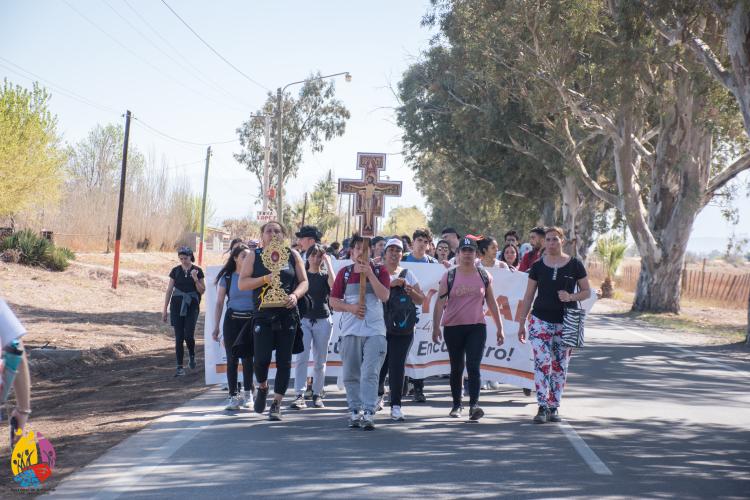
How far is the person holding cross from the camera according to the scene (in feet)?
30.4

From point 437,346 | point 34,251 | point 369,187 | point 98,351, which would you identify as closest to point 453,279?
point 369,187

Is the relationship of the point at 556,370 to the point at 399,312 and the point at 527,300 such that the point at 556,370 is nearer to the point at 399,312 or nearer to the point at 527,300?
the point at 527,300

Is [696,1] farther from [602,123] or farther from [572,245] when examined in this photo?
[572,245]

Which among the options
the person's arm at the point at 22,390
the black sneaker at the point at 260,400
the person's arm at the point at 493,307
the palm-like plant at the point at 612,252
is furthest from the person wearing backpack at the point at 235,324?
the palm-like plant at the point at 612,252

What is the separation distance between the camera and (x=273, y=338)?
380 inches

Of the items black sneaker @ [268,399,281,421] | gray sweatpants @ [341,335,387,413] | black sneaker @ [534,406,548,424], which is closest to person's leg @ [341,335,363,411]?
gray sweatpants @ [341,335,387,413]

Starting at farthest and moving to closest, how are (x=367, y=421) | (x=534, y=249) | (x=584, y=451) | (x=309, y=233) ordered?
(x=534, y=249) → (x=309, y=233) → (x=367, y=421) → (x=584, y=451)

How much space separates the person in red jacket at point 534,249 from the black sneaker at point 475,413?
238 centimetres

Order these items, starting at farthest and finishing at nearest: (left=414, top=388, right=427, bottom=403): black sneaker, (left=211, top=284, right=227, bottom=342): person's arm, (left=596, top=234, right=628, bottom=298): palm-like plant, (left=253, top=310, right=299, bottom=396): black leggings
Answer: (left=596, top=234, right=628, bottom=298): palm-like plant, (left=414, top=388, right=427, bottom=403): black sneaker, (left=211, top=284, right=227, bottom=342): person's arm, (left=253, top=310, right=299, bottom=396): black leggings

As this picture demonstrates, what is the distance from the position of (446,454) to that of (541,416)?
205 centimetres

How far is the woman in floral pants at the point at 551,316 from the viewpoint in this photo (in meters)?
9.91

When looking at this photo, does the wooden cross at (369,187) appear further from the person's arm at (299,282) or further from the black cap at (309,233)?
the person's arm at (299,282)

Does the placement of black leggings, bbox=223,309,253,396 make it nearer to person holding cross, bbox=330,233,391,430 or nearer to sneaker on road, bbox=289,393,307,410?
sneaker on road, bbox=289,393,307,410

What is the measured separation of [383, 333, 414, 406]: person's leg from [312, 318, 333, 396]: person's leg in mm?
1063
